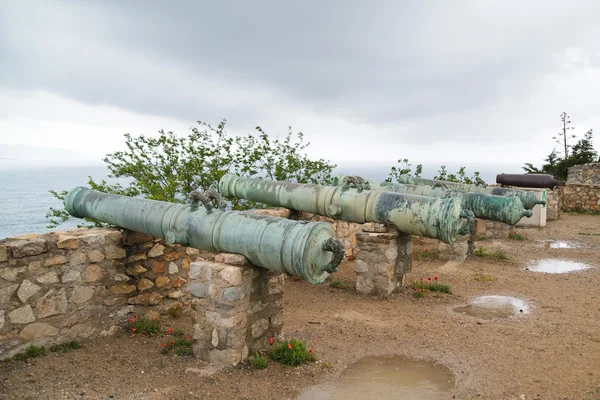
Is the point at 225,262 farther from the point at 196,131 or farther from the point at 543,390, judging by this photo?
the point at 196,131

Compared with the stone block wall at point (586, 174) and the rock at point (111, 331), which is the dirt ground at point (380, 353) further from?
the stone block wall at point (586, 174)

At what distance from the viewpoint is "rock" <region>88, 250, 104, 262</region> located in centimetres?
510

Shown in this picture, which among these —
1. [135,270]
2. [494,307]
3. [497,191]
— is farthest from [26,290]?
[497,191]

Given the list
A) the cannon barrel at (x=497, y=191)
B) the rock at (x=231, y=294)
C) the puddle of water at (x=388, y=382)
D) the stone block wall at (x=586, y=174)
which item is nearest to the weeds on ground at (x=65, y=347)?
the rock at (x=231, y=294)

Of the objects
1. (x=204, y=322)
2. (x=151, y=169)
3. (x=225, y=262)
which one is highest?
(x=151, y=169)

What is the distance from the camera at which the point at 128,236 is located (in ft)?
17.8

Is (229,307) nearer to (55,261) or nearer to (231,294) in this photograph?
(231,294)

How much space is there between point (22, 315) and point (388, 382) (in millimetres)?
3525

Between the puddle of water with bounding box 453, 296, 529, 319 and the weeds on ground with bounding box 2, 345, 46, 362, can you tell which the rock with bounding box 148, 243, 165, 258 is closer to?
the weeds on ground with bounding box 2, 345, 46, 362

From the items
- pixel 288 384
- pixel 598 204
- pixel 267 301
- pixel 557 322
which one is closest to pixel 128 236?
pixel 267 301

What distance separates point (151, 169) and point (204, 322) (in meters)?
7.19

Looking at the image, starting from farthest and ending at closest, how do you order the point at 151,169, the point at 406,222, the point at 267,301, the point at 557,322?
the point at 151,169
the point at 406,222
the point at 557,322
the point at 267,301

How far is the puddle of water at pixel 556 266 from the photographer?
916 cm

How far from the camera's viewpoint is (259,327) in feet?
15.4
